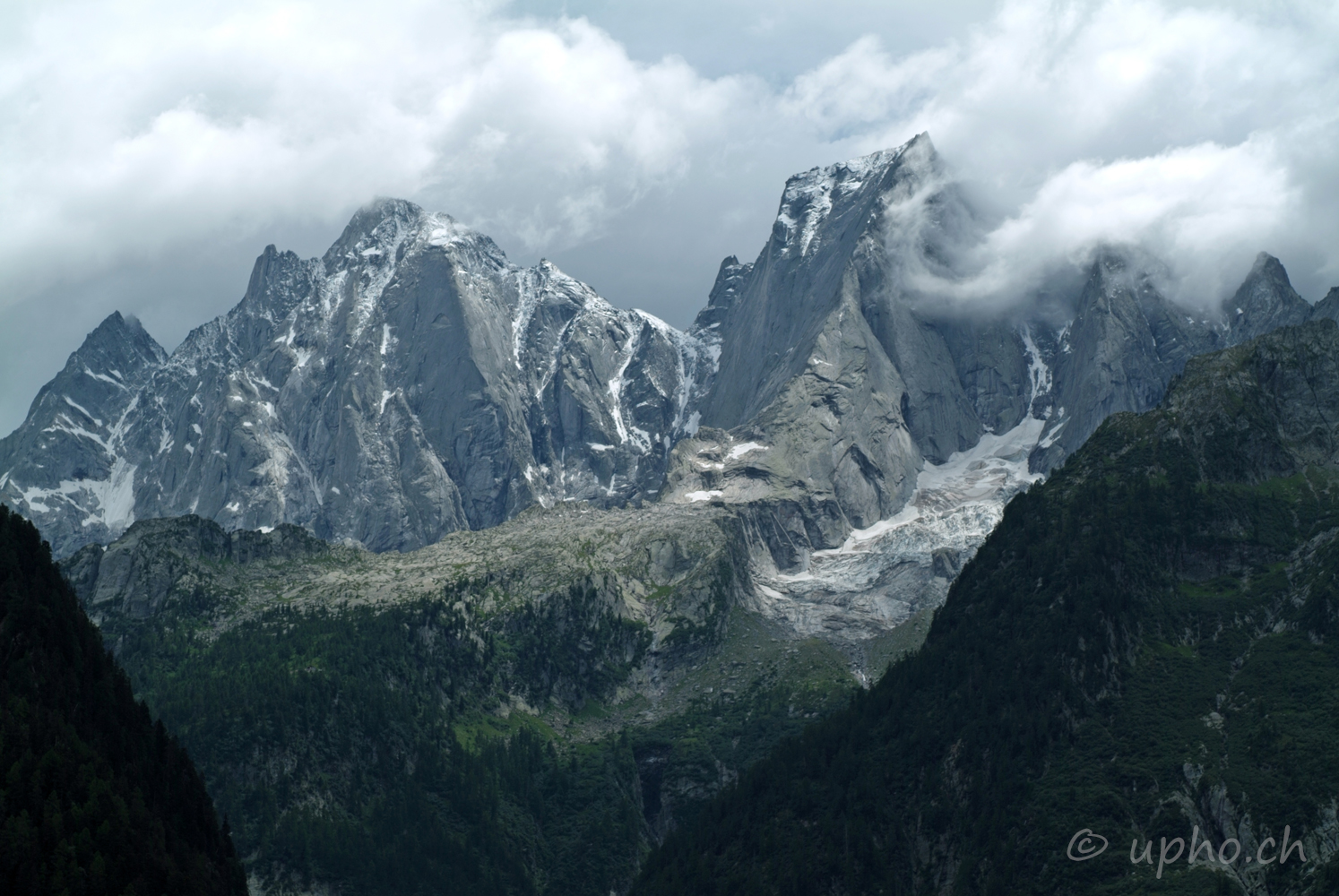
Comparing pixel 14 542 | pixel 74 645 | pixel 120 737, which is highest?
pixel 14 542

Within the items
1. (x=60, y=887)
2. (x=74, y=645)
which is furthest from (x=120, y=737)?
(x=60, y=887)

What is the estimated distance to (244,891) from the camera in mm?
190375

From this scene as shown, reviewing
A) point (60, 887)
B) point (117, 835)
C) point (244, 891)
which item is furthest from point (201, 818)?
point (60, 887)

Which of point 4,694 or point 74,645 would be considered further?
point 74,645

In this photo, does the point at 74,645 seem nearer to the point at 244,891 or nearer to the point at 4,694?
the point at 4,694

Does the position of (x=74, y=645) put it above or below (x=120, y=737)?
above

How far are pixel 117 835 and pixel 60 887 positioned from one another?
1296 centimetres

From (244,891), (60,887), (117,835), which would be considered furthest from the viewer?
(244,891)

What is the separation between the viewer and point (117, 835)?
166625 millimetres

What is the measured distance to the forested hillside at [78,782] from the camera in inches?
6225

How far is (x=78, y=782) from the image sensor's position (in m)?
172

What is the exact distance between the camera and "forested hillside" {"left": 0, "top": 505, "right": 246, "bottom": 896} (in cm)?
15812

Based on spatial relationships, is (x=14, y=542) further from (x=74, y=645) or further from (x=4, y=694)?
(x=4, y=694)

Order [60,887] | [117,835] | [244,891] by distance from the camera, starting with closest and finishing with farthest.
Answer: [60,887], [117,835], [244,891]
